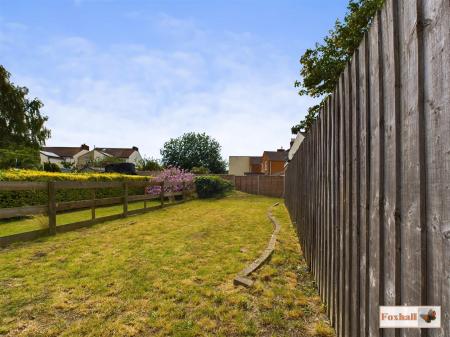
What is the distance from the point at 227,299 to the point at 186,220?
5912 millimetres

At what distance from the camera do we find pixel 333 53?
17281mm

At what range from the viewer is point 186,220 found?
898cm

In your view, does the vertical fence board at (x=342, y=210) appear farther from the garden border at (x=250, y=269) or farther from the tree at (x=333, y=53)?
the tree at (x=333, y=53)

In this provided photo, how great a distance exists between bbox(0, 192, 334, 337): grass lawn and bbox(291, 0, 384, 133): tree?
1194 centimetres

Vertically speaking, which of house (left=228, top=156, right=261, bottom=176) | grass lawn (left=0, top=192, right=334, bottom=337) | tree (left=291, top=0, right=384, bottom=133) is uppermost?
tree (left=291, top=0, right=384, bottom=133)

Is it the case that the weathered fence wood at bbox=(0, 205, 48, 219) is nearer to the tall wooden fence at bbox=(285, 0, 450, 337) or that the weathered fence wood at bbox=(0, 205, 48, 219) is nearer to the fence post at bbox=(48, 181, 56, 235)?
the fence post at bbox=(48, 181, 56, 235)

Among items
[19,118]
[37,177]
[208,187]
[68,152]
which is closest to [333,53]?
[208,187]

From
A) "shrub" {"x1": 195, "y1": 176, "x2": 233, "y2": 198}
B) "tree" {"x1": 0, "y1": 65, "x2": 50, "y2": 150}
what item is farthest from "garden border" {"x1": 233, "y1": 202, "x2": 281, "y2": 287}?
"tree" {"x1": 0, "y1": 65, "x2": 50, "y2": 150}

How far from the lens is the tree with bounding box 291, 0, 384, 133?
15.4 meters

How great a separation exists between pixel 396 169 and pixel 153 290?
120 inches

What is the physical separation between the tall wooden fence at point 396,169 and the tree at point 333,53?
13.8 metres

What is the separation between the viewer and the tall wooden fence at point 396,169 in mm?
979

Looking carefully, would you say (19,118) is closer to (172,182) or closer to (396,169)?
(172,182)

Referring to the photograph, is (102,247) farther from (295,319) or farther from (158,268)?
(295,319)
